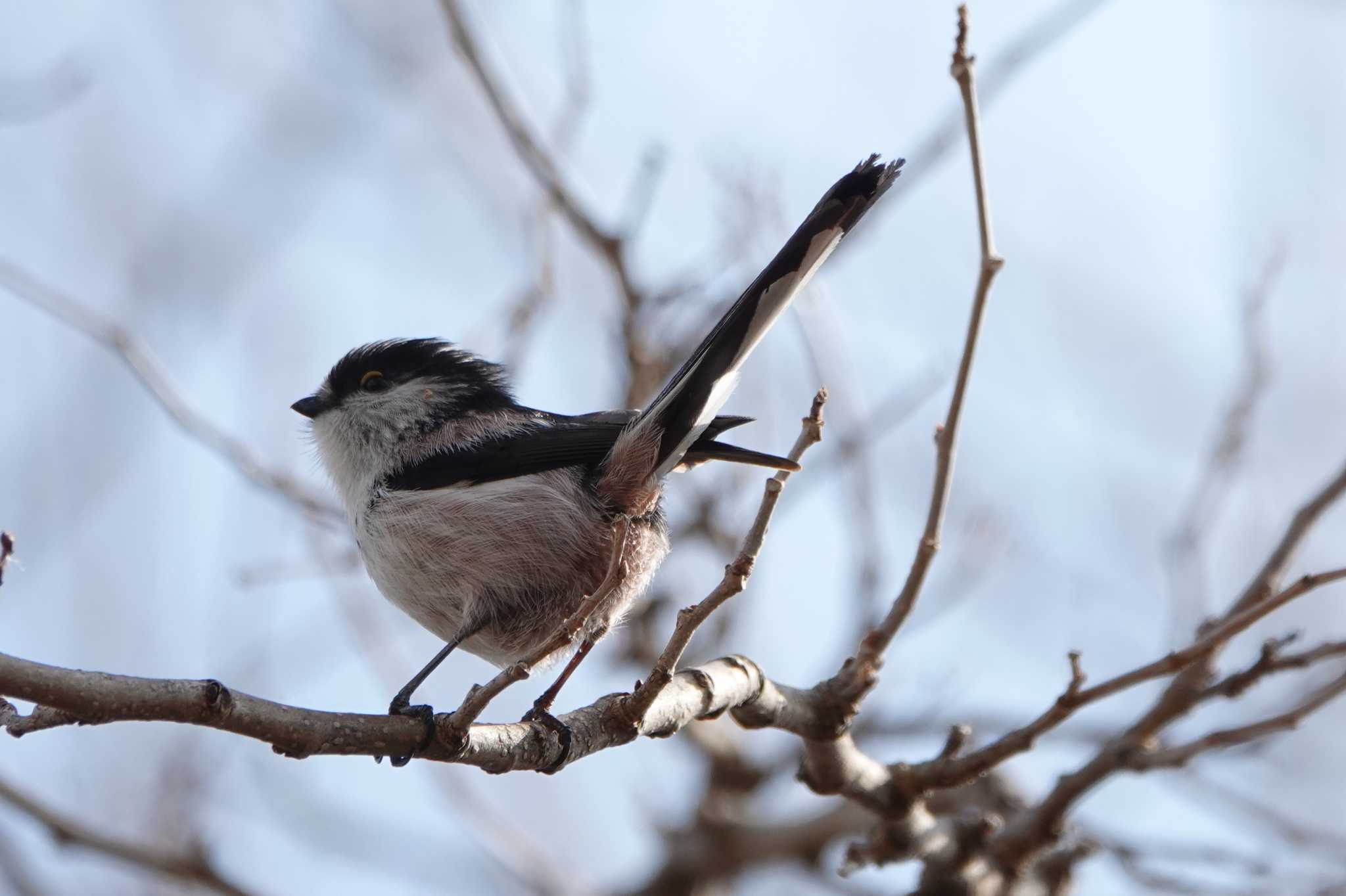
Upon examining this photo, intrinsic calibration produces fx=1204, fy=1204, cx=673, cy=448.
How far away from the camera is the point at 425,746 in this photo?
2.52m

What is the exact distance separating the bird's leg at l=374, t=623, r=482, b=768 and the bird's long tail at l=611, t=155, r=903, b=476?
0.78 metres

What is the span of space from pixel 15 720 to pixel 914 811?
2.61 metres

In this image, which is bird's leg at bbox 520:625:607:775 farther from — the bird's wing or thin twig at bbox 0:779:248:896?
thin twig at bbox 0:779:248:896

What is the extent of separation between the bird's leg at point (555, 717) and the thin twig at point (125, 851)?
1.99 meters

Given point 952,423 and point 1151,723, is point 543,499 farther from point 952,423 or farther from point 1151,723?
point 1151,723

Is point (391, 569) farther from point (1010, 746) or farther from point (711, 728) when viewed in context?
point (711, 728)

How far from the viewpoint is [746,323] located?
10.8ft

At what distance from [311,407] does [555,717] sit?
93.7 inches

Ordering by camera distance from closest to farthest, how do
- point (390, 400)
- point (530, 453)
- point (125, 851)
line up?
point (530, 453) → point (125, 851) → point (390, 400)

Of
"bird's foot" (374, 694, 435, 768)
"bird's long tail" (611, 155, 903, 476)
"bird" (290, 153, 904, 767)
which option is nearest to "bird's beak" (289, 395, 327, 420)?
"bird" (290, 153, 904, 767)

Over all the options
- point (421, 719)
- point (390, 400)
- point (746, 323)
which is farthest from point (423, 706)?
point (390, 400)

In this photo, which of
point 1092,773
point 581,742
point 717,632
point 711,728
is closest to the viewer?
point 581,742

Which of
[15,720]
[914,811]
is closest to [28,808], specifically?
[15,720]

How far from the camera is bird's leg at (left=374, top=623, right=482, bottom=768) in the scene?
2.53 meters
